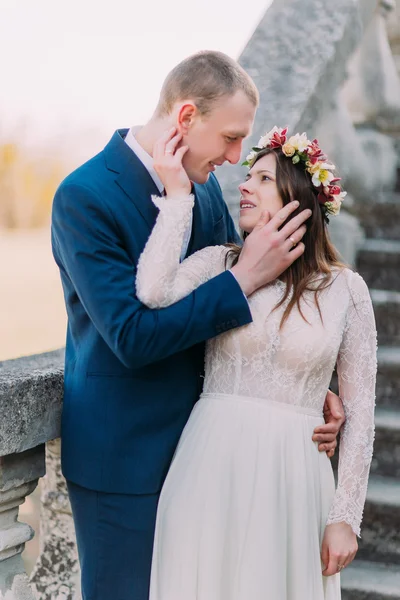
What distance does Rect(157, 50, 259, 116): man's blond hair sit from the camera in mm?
2275

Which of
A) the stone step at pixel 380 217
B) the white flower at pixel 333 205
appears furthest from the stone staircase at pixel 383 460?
the white flower at pixel 333 205

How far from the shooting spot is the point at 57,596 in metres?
2.66

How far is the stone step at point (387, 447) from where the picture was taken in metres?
3.47

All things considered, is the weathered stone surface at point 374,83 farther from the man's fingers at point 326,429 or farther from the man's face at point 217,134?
the man's fingers at point 326,429

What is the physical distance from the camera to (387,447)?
3.50 metres

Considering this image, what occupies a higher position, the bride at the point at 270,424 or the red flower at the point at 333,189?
the red flower at the point at 333,189

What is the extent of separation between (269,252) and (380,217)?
2.37 m

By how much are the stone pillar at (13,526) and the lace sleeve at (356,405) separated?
0.88 metres

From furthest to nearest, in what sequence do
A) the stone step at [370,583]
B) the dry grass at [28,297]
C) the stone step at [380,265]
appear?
the dry grass at [28,297]
the stone step at [380,265]
the stone step at [370,583]

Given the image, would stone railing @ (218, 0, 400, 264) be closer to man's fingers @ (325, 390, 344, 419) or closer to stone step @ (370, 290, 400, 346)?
stone step @ (370, 290, 400, 346)

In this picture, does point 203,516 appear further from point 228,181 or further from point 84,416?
point 228,181

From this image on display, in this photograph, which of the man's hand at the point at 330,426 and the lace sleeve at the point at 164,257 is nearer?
the lace sleeve at the point at 164,257

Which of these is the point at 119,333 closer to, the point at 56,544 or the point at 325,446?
the point at 325,446

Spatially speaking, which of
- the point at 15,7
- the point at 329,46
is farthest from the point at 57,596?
the point at 15,7
